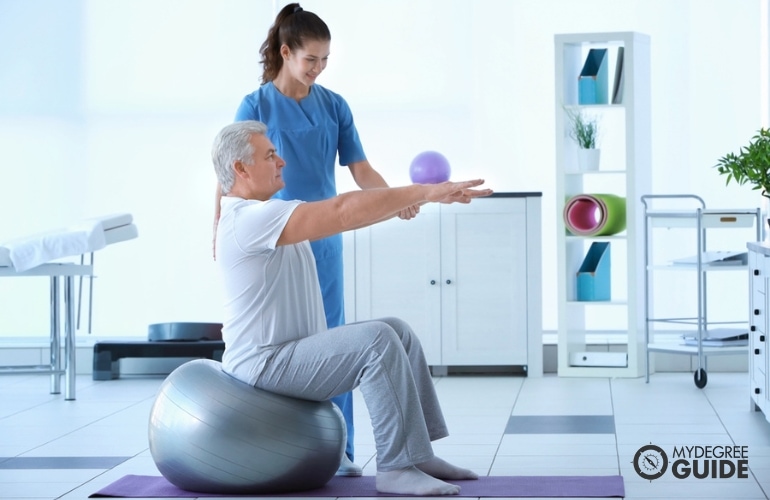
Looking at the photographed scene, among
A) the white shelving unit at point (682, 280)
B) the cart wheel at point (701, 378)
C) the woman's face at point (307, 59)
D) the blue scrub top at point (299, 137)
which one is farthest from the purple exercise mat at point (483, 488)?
the white shelving unit at point (682, 280)

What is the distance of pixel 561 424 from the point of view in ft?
13.2

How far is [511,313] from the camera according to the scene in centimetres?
546

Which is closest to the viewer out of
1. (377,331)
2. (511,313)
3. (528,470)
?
(377,331)

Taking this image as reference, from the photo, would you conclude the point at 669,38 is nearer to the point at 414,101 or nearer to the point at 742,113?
the point at 742,113

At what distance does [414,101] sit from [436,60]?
24cm

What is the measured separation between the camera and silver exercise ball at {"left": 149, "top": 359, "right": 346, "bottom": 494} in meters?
2.77

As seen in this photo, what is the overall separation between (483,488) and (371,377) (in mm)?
449

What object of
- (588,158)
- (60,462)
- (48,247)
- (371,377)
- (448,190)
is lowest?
(60,462)

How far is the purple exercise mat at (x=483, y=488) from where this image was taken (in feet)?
9.25

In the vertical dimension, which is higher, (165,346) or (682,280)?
(682,280)

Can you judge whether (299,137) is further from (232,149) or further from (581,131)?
(581,131)

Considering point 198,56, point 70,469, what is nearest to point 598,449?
point 70,469

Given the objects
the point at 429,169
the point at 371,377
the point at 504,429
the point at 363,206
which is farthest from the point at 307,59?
the point at 429,169

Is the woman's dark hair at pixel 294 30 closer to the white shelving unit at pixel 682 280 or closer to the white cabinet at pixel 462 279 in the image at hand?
the white cabinet at pixel 462 279
